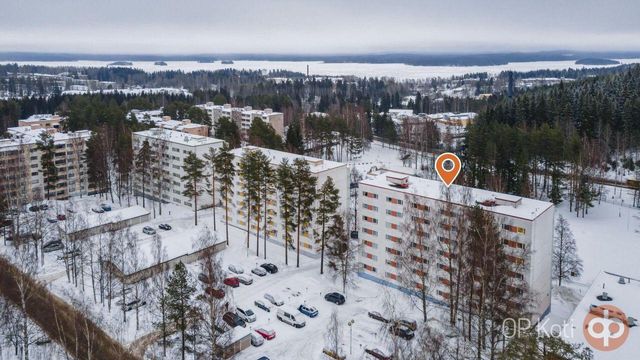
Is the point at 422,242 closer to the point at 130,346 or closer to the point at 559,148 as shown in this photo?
the point at 130,346

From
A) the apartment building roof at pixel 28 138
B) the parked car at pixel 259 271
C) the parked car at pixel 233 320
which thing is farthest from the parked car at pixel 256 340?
the apartment building roof at pixel 28 138

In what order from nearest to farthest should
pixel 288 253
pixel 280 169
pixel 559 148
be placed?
1. pixel 280 169
2. pixel 288 253
3. pixel 559 148

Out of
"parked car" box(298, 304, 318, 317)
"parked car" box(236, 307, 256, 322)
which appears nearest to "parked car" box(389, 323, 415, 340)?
"parked car" box(298, 304, 318, 317)

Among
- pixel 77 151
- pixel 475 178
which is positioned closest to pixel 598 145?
pixel 475 178

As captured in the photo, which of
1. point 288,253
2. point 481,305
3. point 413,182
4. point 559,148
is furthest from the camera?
point 559,148

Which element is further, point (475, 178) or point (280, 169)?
point (475, 178)

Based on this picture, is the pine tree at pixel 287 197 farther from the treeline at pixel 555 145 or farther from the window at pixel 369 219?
the treeline at pixel 555 145

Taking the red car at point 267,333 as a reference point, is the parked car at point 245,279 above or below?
above
